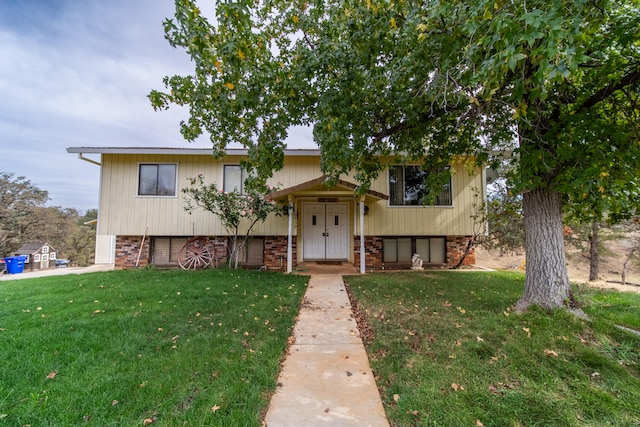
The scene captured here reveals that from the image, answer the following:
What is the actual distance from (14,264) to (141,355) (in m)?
11.2

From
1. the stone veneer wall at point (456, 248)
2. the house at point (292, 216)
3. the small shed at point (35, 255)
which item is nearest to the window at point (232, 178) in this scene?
the house at point (292, 216)

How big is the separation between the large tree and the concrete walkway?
2306mm

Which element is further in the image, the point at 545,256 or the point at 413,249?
the point at 413,249

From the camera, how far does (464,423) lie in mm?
1869

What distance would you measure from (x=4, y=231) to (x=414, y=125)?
21.3 m

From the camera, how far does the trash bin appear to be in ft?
31.0

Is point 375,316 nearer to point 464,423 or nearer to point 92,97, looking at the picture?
point 464,423

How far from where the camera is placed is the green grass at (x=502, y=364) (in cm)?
198

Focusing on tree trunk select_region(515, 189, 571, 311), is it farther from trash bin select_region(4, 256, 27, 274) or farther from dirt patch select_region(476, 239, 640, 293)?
trash bin select_region(4, 256, 27, 274)

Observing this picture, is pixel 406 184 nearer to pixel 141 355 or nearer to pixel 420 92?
pixel 420 92

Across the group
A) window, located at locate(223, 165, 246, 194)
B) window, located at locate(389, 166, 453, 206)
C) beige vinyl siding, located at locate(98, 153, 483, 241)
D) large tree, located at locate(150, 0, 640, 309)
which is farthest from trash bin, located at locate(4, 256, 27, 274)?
window, located at locate(389, 166, 453, 206)

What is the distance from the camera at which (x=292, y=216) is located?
8.75m

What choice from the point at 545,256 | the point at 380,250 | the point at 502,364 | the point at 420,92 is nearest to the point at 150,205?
the point at 380,250

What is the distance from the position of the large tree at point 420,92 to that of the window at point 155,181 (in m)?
5.16
